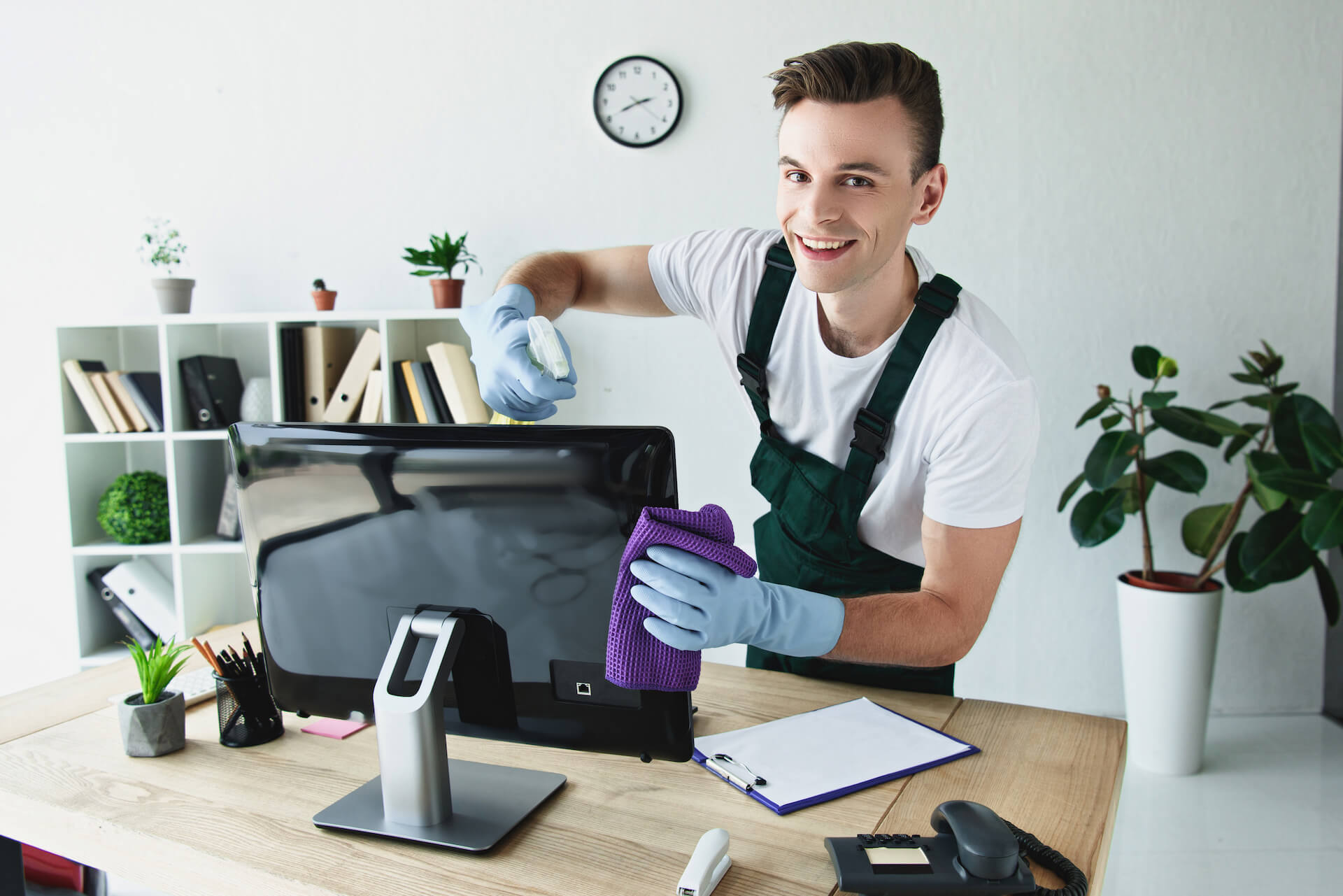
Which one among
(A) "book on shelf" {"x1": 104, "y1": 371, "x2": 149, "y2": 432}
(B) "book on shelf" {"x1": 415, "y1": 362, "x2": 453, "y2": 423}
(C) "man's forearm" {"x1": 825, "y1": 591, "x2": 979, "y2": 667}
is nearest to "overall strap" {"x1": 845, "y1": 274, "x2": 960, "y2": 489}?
(C) "man's forearm" {"x1": 825, "y1": 591, "x2": 979, "y2": 667}

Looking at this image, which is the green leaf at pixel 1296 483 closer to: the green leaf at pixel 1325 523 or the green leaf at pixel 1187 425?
the green leaf at pixel 1325 523

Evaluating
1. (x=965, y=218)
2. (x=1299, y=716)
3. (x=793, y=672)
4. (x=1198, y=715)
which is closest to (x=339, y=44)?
(x=965, y=218)

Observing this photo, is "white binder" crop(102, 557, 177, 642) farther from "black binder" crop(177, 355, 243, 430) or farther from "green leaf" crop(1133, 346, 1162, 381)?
"green leaf" crop(1133, 346, 1162, 381)

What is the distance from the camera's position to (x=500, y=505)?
32.9 inches

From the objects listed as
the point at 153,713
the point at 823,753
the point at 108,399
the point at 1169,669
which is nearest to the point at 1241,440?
the point at 1169,669

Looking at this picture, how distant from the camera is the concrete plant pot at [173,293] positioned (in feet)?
9.29

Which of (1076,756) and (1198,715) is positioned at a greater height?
(1076,756)

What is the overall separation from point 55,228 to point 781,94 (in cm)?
299

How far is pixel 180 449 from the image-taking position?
9.41 ft

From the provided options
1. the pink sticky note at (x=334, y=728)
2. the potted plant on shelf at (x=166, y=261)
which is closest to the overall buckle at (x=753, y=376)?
the pink sticky note at (x=334, y=728)

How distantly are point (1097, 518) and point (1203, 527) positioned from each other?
0.36 metres

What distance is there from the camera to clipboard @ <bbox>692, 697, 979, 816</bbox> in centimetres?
93

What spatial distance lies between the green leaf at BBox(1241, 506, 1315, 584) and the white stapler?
2.02 metres

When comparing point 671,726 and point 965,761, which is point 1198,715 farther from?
point 671,726
